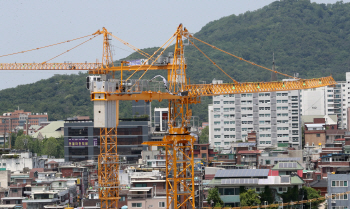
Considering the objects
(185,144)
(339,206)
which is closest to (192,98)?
(185,144)

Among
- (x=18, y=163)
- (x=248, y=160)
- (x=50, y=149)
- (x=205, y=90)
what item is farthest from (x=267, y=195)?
(x=50, y=149)

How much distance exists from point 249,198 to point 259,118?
234 ft

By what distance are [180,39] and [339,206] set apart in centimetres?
1880

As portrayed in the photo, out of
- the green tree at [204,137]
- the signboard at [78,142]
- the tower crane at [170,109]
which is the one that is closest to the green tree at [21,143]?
the signboard at [78,142]

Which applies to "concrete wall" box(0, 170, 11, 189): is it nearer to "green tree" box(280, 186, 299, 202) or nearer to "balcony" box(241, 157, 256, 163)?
"balcony" box(241, 157, 256, 163)

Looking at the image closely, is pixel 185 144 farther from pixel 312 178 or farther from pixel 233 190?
pixel 312 178

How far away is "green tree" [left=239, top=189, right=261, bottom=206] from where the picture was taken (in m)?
55.3

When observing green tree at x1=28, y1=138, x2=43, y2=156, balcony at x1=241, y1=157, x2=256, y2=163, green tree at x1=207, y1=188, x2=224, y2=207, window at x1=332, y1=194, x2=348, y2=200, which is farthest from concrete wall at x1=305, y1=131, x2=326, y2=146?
green tree at x1=207, y1=188, x2=224, y2=207

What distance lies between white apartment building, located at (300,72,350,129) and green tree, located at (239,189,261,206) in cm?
10321

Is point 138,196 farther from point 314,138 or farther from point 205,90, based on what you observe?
point 314,138

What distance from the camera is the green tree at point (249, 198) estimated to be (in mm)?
55281

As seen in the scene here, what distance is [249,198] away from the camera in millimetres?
55406

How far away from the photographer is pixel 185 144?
45.3 m

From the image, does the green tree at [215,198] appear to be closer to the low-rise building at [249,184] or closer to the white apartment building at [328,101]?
the low-rise building at [249,184]
